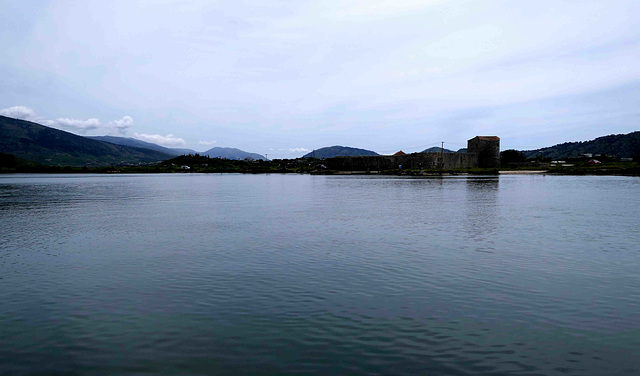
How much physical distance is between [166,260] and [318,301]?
855cm

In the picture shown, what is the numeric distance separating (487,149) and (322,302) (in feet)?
460

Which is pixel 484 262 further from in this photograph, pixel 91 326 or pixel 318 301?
pixel 91 326

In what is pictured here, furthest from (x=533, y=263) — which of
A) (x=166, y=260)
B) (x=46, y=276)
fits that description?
(x=46, y=276)

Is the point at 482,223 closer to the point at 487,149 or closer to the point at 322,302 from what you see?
the point at 322,302

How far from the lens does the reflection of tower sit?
138 meters

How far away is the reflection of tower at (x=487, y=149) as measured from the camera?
13838cm

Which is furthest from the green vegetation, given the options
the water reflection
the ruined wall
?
the water reflection

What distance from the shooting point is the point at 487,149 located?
139 metres

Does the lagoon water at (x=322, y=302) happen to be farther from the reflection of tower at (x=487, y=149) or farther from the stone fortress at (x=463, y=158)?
the reflection of tower at (x=487, y=149)

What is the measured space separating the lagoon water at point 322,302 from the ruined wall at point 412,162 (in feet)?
398

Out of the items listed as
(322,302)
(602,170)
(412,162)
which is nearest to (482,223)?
(322,302)

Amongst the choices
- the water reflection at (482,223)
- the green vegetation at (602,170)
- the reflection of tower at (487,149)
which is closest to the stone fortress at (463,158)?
the reflection of tower at (487,149)

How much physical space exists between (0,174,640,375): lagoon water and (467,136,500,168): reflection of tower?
12163 cm

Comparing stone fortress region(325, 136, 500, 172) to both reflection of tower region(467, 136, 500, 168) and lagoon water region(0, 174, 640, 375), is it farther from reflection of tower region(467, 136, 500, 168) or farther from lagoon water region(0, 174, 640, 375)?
lagoon water region(0, 174, 640, 375)
